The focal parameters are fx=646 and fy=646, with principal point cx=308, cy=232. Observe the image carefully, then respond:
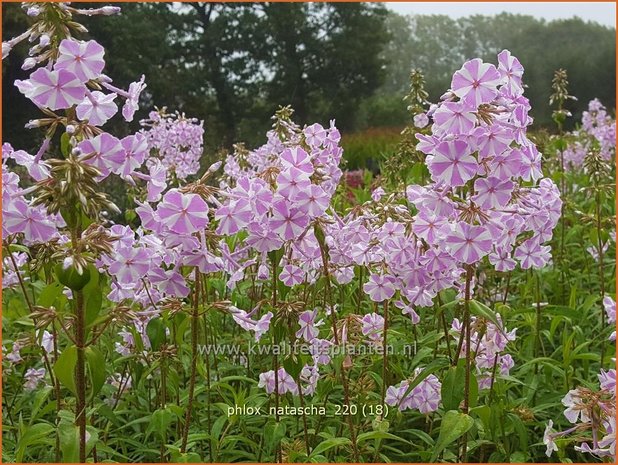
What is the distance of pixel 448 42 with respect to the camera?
36.3 m

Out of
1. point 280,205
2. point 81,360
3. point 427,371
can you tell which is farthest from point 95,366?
point 427,371

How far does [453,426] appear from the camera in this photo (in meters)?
2.03

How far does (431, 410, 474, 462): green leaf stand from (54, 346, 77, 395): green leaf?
1128mm

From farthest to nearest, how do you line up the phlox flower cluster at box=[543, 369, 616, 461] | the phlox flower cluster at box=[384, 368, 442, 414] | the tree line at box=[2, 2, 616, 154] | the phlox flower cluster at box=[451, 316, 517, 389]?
the tree line at box=[2, 2, 616, 154], the phlox flower cluster at box=[384, 368, 442, 414], the phlox flower cluster at box=[451, 316, 517, 389], the phlox flower cluster at box=[543, 369, 616, 461]

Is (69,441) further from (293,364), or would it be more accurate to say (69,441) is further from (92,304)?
(293,364)

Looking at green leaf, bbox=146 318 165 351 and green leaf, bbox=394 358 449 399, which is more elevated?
green leaf, bbox=146 318 165 351

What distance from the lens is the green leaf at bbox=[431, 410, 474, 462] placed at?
2.00m

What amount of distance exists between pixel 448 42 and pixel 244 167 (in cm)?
3417

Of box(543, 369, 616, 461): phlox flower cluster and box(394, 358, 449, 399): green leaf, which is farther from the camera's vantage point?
box(394, 358, 449, 399): green leaf

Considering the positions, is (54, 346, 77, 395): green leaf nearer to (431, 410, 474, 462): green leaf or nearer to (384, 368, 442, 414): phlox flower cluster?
(431, 410, 474, 462): green leaf

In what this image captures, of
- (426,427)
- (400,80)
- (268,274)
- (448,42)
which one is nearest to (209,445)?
(268,274)

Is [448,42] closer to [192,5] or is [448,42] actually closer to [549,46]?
[549,46]

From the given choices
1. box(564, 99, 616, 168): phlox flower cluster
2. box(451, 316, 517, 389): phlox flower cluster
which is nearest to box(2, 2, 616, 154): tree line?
box(564, 99, 616, 168): phlox flower cluster

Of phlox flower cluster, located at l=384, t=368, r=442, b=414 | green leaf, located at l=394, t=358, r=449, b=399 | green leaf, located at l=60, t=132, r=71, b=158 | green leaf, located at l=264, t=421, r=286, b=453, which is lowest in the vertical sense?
green leaf, located at l=264, t=421, r=286, b=453
